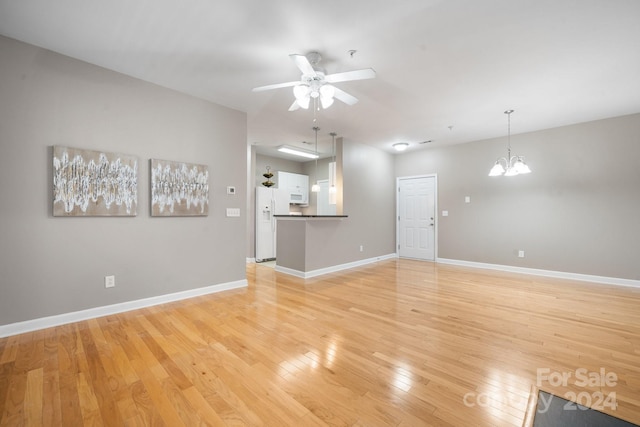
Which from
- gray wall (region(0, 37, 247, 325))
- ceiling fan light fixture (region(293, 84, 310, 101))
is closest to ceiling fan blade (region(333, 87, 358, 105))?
ceiling fan light fixture (region(293, 84, 310, 101))

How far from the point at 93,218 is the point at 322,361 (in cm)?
292

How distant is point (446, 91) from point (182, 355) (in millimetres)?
4239

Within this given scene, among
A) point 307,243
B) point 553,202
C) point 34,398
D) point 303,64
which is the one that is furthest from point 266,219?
point 553,202

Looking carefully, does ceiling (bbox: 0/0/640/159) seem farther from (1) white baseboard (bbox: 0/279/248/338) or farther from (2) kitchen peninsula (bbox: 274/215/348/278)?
(1) white baseboard (bbox: 0/279/248/338)

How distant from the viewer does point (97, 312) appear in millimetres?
Result: 2938

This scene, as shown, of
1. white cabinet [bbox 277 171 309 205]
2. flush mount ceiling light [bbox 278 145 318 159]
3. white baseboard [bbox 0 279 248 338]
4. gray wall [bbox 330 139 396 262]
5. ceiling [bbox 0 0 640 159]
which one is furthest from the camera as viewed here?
white cabinet [bbox 277 171 309 205]

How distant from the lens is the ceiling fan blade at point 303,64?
227 cm

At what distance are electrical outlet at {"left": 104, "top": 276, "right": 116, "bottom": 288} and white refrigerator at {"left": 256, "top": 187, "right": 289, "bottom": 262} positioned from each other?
11.4ft

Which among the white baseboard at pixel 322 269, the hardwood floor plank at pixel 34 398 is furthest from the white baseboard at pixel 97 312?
the white baseboard at pixel 322 269

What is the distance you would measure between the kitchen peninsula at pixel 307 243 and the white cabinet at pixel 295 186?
213 cm

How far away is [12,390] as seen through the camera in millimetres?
1714

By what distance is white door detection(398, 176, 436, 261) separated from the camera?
6.57 meters

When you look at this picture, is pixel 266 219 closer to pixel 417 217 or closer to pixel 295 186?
pixel 295 186

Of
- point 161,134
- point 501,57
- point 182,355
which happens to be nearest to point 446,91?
point 501,57
